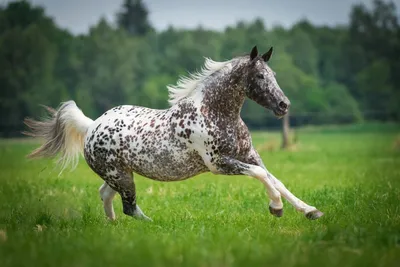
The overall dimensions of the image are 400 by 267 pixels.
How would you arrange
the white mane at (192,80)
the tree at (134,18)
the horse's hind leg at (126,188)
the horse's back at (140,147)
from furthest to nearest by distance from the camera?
the tree at (134,18) → the horse's hind leg at (126,188) → the white mane at (192,80) → the horse's back at (140,147)

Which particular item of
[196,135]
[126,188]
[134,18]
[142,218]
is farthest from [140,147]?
[134,18]

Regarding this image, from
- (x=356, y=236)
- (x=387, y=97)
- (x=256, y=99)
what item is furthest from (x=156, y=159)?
(x=387, y=97)

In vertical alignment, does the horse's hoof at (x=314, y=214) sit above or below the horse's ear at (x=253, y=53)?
below

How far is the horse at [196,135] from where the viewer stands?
7703 mm

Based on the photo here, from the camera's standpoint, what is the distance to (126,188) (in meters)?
8.55

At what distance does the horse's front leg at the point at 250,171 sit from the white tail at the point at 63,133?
235cm

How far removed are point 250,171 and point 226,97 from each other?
981mm

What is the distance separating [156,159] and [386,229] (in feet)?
10.2

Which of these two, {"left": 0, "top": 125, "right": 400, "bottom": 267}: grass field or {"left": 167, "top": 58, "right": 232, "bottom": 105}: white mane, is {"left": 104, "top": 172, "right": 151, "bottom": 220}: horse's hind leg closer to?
{"left": 0, "top": 125, "right": 400, "bottom": 267}: grass field

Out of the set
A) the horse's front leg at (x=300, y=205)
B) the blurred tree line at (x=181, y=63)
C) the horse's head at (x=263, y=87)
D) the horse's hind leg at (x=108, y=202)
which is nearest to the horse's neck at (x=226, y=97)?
the horse's head at (x=263, y=87)

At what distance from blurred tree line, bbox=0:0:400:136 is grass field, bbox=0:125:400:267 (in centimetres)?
2780

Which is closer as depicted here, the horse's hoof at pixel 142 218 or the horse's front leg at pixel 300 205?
the horse's front leg at pixel 300 205

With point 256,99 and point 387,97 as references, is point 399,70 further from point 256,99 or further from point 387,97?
point 256,99

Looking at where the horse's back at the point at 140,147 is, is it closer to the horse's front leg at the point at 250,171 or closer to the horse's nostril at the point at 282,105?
the horse's front leg at the point at 250,171
